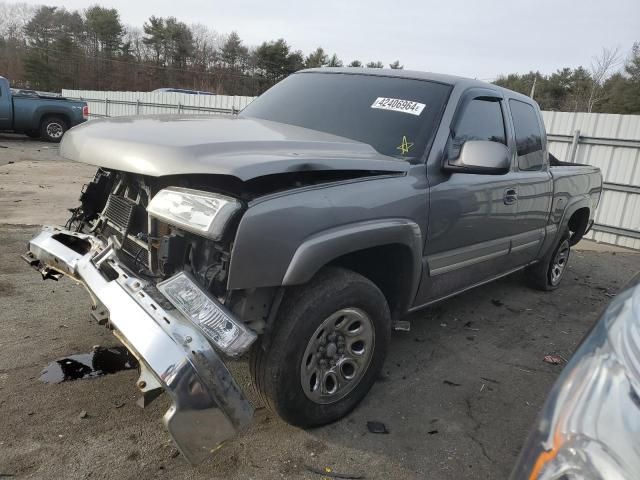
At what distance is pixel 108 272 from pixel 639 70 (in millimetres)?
39379

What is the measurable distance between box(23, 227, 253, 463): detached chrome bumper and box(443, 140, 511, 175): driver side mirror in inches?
75.5

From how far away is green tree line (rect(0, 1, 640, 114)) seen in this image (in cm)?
4444

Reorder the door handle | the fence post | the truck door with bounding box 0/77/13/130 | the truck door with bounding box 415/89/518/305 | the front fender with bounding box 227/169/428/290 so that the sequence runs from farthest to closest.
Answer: the truck door with bounding box 0/77/13/130 < the fence post < the door handle < the truck door with bounding box 415/89/518/305 < the front fender with bounding box 227/169/428/290

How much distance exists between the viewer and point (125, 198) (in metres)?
2.82

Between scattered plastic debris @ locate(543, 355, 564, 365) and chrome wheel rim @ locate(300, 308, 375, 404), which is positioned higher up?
chrome wheel rim @ locate(300, 308, 375, 404)

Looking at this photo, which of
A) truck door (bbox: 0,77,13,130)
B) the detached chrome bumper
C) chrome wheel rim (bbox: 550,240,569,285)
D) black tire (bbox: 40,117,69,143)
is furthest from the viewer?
black tire (bbox: 40,117,69,143)

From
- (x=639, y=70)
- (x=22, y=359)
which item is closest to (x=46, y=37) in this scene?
(x=639, y=70)

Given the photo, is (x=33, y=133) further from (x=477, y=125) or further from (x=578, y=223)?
(x=477, y=125)

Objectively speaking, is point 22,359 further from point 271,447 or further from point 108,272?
point 271,447

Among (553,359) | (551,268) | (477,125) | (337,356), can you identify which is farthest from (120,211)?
(551,268)

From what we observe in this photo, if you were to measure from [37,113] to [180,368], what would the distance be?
1736 cm

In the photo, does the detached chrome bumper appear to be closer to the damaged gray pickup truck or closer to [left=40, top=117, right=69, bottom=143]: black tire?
the damaged gray pickup truck

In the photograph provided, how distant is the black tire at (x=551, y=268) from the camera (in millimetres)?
5383

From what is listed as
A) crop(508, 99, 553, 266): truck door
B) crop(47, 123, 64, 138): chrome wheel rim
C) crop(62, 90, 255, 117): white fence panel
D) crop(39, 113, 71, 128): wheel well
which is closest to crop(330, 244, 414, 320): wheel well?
crop(508, 99, 553, 266): truck door
